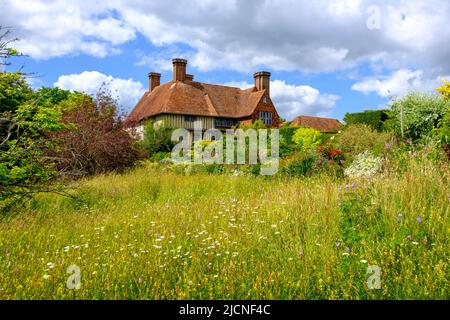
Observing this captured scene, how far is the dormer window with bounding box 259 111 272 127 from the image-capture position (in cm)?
3866

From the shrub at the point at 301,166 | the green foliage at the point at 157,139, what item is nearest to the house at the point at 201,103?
the green foliage at the point at 157,139

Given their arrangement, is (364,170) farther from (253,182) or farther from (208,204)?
(208,204)

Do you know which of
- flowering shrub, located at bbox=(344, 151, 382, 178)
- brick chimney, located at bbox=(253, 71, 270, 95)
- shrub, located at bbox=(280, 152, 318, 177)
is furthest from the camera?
brick chimney, located at bbox=(253, 71, 270, 95)

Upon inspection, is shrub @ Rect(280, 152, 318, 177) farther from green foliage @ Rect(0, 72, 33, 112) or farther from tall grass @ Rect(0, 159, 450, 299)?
green foliage @ Rect(0, 72, 33, 112)

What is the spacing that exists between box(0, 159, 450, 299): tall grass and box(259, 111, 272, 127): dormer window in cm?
3236

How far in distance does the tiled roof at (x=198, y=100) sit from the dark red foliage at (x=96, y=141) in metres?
18.1

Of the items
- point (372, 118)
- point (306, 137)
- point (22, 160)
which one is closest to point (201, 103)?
point (306, 137)

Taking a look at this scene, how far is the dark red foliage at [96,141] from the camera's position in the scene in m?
12.9

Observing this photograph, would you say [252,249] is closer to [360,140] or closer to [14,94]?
[14,94]

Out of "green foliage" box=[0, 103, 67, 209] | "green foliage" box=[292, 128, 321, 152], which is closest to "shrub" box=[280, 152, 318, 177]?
"green foliage" box=[0, 103, 67, 209]

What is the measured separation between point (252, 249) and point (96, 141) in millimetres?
10087

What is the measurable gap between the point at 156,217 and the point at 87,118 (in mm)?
9439

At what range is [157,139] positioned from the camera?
29672mm

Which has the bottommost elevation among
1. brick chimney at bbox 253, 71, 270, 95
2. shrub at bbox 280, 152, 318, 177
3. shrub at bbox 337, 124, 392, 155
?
shrub at bbox 280, 152, 318, 177
